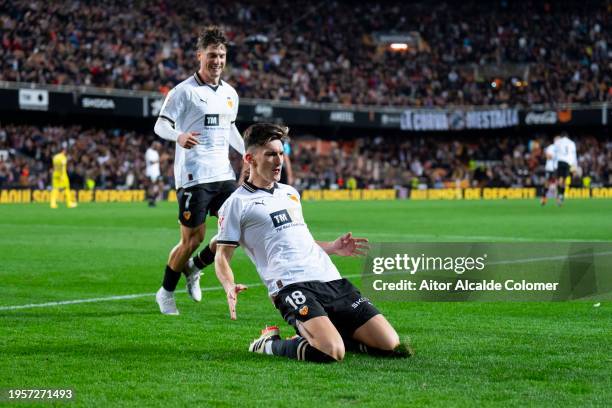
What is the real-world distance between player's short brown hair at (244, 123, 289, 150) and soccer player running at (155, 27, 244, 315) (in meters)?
2.13

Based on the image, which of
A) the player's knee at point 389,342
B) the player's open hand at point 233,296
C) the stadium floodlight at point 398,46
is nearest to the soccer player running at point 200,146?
the player's open hand at point 233,296

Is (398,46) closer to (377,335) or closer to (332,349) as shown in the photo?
(377,335)

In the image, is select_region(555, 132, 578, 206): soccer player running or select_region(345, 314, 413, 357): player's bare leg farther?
select_region(555, 132, 578, 206): soccer player running

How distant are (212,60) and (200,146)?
0.82 metres

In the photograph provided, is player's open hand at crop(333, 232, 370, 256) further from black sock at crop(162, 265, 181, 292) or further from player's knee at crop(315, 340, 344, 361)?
black sock at crop(162, 265, 181, 292)

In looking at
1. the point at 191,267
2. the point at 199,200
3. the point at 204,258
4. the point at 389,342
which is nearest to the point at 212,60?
the point at 199,200

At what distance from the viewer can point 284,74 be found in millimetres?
51062

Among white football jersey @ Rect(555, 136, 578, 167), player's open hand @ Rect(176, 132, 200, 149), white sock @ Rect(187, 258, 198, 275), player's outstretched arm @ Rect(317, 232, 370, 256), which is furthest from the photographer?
white football jersey @ Rect(555, 136, 578, 167)

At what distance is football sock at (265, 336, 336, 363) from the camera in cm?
610

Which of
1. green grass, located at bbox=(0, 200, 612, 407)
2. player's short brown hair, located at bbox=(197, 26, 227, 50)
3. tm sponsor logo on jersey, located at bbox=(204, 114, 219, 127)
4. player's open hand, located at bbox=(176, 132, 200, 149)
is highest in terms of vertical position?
player's short brown hair, located at bbox=(197, 26, 227, 50)

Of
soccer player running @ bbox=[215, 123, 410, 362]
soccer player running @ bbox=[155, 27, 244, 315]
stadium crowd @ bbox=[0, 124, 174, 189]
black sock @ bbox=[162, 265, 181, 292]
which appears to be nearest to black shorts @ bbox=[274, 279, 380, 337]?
soccer player running @ bbox=[215, 123, 410, 362]

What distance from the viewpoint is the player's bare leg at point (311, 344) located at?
20.0ft

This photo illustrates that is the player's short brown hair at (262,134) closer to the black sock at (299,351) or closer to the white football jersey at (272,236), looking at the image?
the white football jersey at (272,236)

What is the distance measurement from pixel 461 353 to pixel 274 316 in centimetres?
238
